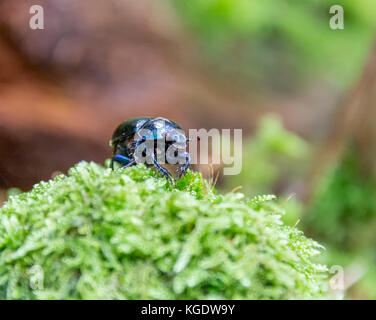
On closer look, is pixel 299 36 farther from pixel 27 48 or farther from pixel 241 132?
pixel 27 48

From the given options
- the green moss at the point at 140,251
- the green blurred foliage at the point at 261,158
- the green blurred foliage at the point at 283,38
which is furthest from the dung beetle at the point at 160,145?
the green blurred foliage at the point at 283,38

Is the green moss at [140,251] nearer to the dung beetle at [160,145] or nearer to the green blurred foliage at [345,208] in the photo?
the dung beetle at [160,145]

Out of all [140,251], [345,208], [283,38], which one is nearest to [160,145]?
[140,251]

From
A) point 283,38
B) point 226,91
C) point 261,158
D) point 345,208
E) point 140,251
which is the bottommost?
point 140,251

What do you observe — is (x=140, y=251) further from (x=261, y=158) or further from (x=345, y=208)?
(x=261, y=158)

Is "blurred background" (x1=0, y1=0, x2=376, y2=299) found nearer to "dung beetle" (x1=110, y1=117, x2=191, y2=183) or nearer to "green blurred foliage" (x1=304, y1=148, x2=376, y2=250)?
"green blurred foliage" (x1=304, y1=148, x2=376, y2=250)
